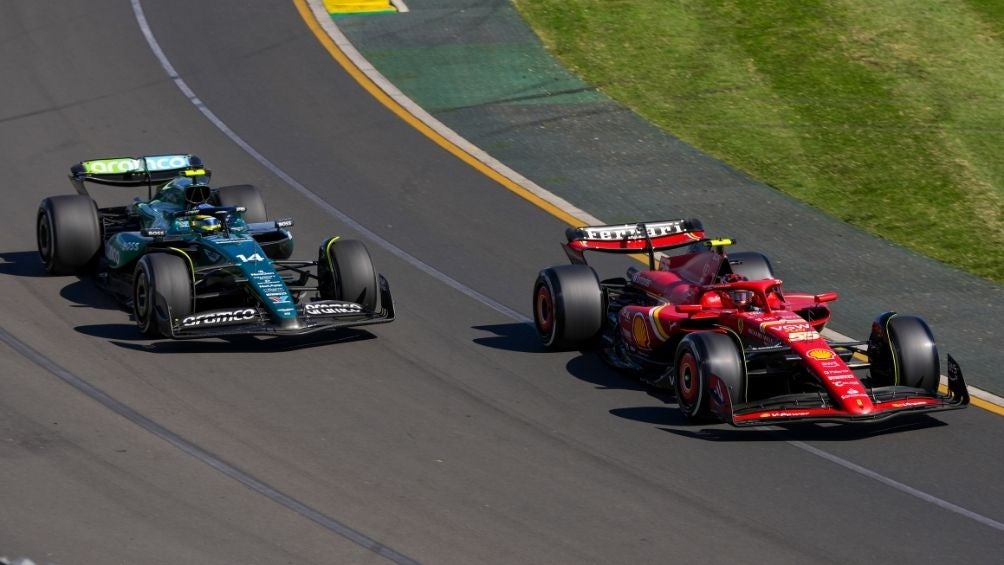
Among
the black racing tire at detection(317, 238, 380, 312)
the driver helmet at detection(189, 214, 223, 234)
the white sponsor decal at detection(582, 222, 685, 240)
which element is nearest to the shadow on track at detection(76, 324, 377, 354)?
the black racing tire at detection(317, 238, 380, 312)

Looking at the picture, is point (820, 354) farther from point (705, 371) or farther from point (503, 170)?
point (503, 170)

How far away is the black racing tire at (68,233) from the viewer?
52.5 feet

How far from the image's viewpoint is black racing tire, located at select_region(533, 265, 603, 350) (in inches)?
575

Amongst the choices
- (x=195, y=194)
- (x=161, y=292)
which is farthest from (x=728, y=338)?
(x=195, y=194)

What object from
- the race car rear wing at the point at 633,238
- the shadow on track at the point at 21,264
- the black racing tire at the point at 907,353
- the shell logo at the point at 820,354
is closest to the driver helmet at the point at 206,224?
the shadow on track at the point at 21,264

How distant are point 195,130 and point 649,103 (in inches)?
262

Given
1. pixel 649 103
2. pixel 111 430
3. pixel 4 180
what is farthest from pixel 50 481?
pixel 649 103

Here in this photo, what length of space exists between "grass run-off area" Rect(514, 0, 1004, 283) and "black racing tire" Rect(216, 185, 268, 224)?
696 cm

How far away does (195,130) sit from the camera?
71.3ft

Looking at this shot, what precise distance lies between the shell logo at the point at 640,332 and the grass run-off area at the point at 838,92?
18.6 feet

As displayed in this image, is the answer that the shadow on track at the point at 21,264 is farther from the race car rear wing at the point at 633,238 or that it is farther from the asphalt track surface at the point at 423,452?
the race car rear wing at the point at 633,238

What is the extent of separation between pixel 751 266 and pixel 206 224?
213 inches

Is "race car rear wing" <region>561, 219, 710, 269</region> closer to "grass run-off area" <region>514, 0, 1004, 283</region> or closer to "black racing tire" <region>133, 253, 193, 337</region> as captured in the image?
"black racing tire" <region>133, 253, 193, 337</region>

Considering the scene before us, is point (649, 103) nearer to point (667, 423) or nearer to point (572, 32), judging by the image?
point (572, 32)
